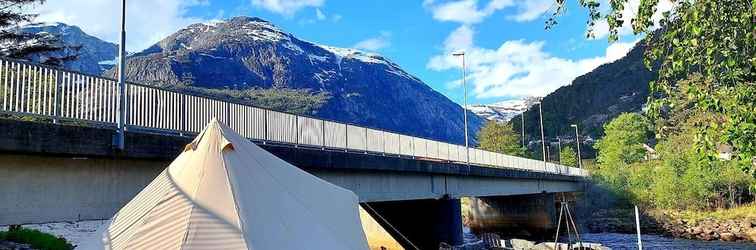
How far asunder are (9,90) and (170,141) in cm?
297

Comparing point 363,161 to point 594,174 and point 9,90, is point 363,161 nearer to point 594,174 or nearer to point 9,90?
point 9,90

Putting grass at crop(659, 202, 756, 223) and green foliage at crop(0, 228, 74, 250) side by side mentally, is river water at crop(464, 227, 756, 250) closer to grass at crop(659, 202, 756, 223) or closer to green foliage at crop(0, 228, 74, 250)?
grass at crop(659, 202, 756, 223)

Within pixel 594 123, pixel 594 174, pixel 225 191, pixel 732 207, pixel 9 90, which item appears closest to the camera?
pixel 225 191

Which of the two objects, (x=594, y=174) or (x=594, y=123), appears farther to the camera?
(x=594, y=123)

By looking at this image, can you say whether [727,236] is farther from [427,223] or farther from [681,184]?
[427,223]

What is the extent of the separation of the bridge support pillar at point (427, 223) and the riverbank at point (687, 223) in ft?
72.9

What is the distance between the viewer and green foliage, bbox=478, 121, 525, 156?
8862 centimetres

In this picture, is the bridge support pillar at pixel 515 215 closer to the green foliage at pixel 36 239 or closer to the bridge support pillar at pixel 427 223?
the bridge support pillar at pixel 427 223

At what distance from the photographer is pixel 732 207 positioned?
4691 centimetres

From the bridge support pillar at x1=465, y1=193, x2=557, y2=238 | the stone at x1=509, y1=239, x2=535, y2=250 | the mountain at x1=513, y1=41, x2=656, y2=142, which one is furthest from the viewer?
the mountain at x1=513, y1=41, x2=656, y2=142

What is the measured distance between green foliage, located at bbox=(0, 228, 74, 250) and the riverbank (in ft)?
131

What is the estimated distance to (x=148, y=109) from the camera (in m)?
12.0

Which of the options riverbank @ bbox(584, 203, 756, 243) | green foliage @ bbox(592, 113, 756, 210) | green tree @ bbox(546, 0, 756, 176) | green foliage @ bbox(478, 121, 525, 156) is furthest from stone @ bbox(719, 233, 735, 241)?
green foliage @ bbox(478, 121, 525, 156)

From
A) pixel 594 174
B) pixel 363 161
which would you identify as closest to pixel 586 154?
pixel 594 174
